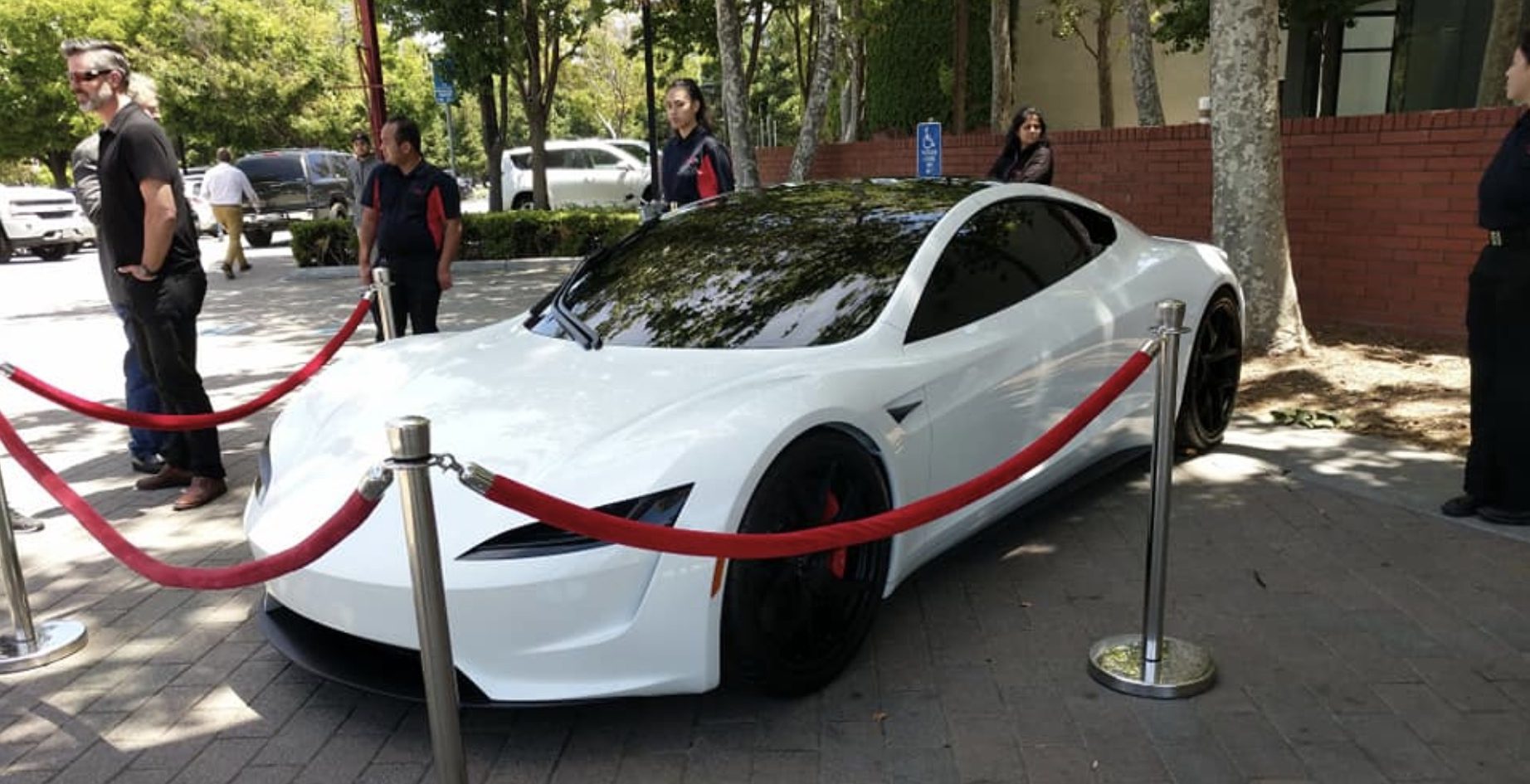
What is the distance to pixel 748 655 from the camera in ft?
9.36

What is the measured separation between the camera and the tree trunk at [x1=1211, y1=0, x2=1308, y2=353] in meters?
6.90

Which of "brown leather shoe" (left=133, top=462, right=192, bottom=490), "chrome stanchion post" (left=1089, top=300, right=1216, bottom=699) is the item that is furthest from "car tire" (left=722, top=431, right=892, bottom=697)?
"brown leather shoe" (left=133, top=462, right=192, bottom=490)

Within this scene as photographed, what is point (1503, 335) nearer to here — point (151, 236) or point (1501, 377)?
point (1501, 377)

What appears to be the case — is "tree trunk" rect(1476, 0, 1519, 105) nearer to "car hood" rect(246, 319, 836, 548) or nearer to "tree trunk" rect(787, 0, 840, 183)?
"tree trunk" rect(787, 0, 840, 183)

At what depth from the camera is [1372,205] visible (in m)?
7.50

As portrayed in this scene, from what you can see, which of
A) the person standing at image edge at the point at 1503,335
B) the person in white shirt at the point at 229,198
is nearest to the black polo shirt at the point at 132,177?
the person standing at image edge at the point at 1503,335

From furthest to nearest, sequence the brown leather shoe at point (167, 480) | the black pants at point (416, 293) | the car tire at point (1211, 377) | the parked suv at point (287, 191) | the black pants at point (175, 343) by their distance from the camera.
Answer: the parked suv at point (287, 191), the black pants at point (416, 293), the brown leather shoe at point (167, 480), the car tire at point (1211, 377), the black pants at point (175, 343)

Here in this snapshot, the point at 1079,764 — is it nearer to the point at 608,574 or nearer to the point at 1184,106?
the point at 608,574

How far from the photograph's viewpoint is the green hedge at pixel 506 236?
48.6 feet

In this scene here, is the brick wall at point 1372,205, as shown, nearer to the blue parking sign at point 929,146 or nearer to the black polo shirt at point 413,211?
the blue parking sign at point 929,146

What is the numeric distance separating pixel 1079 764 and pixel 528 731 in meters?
1.51

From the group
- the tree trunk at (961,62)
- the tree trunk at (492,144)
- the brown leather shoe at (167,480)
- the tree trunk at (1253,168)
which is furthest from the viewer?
the tree trunk at (492,144)

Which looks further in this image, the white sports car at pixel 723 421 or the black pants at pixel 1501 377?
the black pants at pixel 1501 377

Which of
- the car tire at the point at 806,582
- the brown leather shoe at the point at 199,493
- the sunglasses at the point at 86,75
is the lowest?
the brown leather shoe at the point at 199,493
